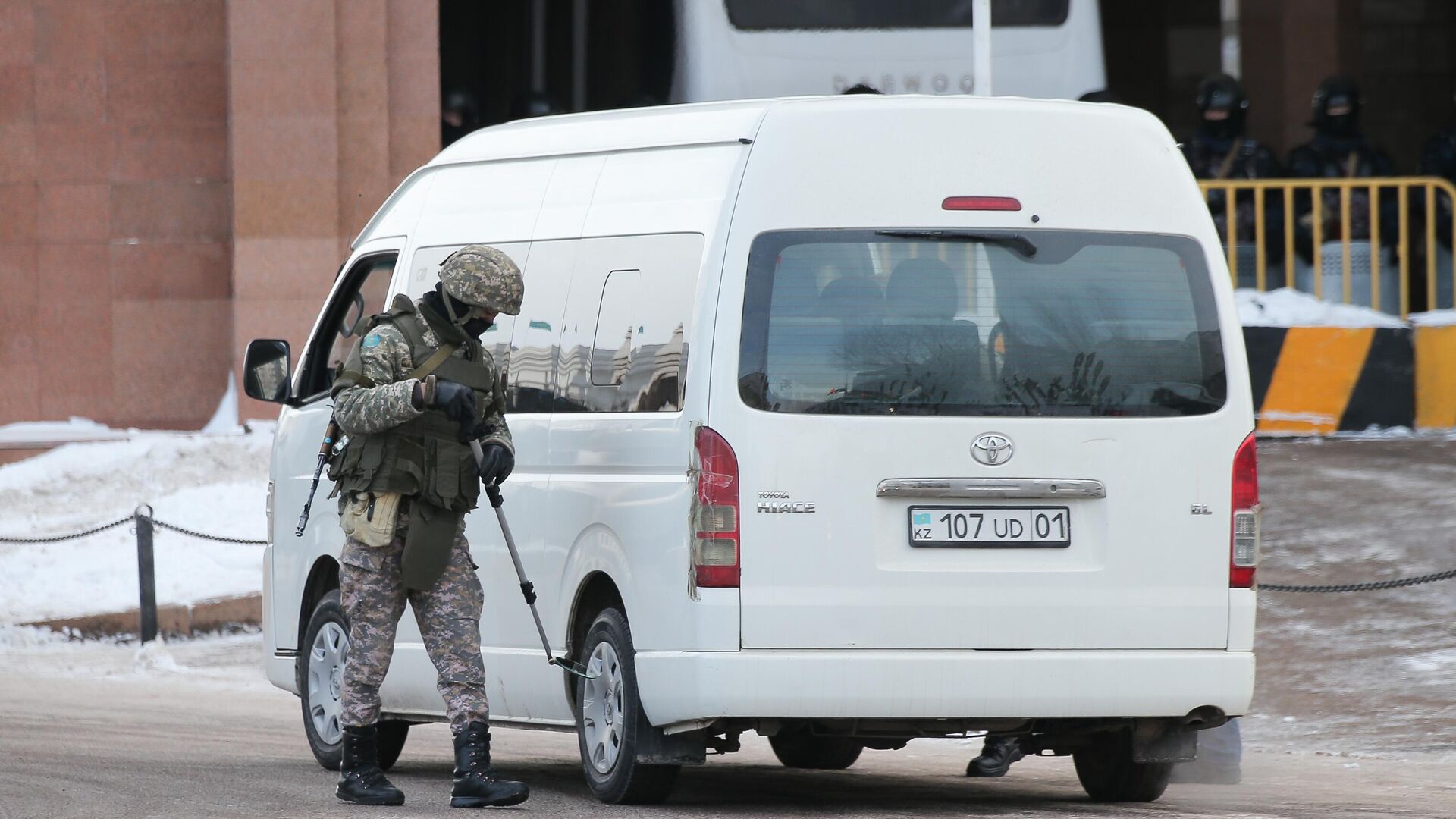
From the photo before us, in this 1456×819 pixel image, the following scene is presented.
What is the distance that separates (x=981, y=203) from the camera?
23.2ft

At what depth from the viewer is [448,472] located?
7.32 metres

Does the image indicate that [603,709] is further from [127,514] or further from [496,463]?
[127,514]

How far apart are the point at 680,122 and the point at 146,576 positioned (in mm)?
7590

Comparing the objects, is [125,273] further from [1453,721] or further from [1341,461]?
[1453,721]

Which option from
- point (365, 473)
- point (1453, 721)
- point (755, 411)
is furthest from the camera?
point (1453, 721)

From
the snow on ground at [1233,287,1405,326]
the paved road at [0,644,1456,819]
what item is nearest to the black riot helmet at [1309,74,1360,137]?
the snow on ground at [1233,287,1405,326]

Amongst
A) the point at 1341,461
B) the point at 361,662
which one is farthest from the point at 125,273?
the point at 361,662

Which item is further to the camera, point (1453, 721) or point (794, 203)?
point (1453, 721)

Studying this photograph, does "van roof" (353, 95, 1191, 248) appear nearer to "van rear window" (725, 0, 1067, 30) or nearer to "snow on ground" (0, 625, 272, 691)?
"snow on ground" (0, 625, 272, 691)

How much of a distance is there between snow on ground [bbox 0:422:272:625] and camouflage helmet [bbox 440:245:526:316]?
787 centimetres

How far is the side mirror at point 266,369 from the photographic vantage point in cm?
888

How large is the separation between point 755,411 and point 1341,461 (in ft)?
27.3

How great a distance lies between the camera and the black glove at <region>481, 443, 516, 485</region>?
7215 mm

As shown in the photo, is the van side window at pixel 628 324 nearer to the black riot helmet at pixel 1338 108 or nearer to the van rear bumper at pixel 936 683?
the van rear bumper at pixel 936 683
